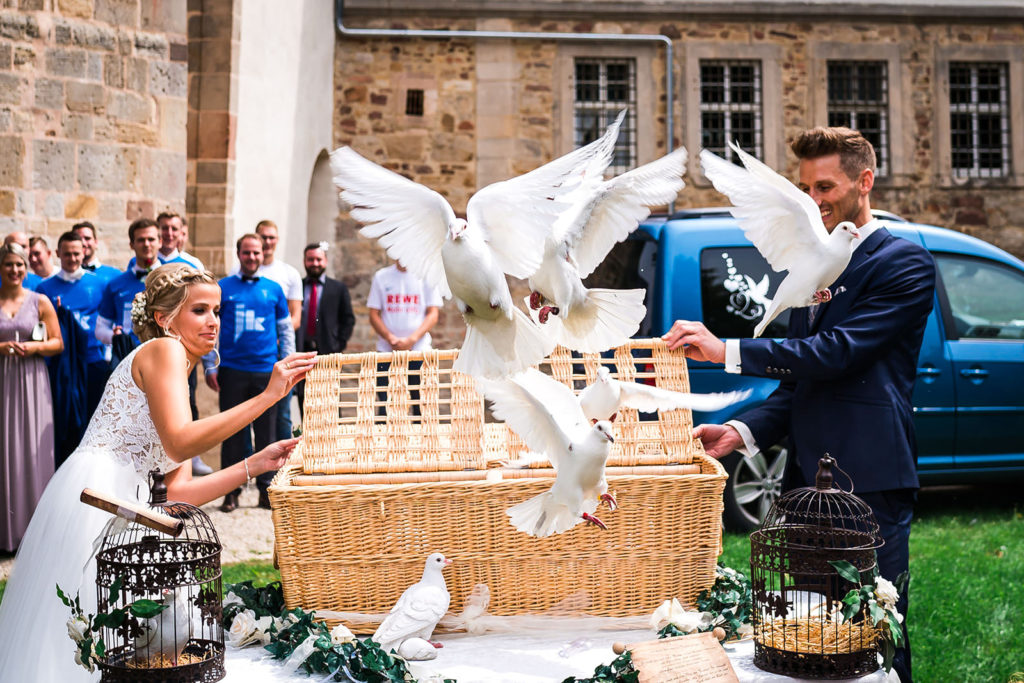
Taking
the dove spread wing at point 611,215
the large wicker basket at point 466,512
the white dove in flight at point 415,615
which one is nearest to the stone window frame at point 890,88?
the large wicker basket at point 466,512

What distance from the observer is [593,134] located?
12680 millimetres

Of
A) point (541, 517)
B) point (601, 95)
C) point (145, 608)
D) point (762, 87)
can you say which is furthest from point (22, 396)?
point (762, 87)

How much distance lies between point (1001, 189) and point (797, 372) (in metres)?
11.3

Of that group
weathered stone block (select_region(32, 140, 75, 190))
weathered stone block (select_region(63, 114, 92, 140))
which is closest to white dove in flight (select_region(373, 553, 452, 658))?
weathered stone block (select_region(32, 140, 75, 190))

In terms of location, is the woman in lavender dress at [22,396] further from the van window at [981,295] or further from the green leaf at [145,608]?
the van window at [981,295]

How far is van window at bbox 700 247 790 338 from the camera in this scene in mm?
→ 5668

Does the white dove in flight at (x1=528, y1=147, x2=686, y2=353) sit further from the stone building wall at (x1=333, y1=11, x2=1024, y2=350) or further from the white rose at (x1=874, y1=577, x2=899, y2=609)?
the stone building wall at (x1=333, y1=11, x2=1024, y2=350)

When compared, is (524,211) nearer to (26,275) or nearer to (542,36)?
(26,275)

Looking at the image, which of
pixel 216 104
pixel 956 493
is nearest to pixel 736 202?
pixel 956 493

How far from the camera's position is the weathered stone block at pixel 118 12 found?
24.7 feet

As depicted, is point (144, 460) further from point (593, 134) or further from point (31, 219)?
point (593, 134)

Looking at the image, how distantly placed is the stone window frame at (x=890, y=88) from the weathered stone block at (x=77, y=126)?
8.12m

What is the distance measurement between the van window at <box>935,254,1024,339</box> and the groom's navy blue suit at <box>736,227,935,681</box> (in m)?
3.57

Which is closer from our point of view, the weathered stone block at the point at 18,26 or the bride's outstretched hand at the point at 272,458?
the bride's outstretched hand at the point at 272,458
